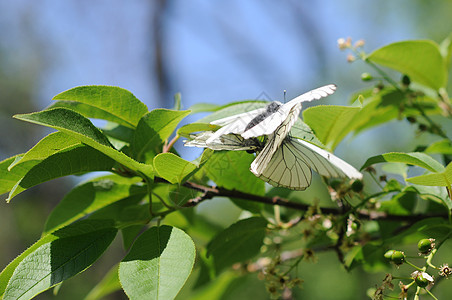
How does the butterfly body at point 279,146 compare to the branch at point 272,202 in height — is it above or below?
above

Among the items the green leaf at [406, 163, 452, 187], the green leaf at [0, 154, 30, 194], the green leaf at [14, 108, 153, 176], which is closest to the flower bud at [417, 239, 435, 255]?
the green leaf at [406, 163, 452, 187]

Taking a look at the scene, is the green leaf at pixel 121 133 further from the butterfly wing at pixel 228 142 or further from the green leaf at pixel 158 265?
the green leaf at pixel 158 265

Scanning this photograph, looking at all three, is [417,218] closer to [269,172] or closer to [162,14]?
[269,172]

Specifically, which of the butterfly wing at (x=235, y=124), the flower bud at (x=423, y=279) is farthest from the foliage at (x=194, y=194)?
the butterfly wing at (x=235, y=124)

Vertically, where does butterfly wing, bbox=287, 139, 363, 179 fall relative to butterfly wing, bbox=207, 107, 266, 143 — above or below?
below

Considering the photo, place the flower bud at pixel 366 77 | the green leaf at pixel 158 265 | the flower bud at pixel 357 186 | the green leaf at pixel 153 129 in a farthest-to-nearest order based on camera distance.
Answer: the flower bud at pixel 366 77, the flower bud at pixel 357 186, the green leaf at pixel 153 129, the green leaf at pixel 158 265

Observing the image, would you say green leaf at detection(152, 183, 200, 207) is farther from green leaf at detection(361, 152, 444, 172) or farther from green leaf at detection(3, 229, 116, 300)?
green leaf at detection(361, 152, 444, 172)

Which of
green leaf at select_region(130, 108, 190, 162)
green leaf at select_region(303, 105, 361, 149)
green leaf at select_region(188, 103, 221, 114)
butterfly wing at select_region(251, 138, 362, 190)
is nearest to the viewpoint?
butterfly wing at select_region(251, 138, 362, 190)

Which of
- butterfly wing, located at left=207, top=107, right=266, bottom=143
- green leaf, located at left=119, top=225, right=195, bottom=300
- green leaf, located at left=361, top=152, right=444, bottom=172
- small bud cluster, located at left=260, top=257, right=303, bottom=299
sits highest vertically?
butterfly wing, located at left=207, top=107, right=266, bottom=143
